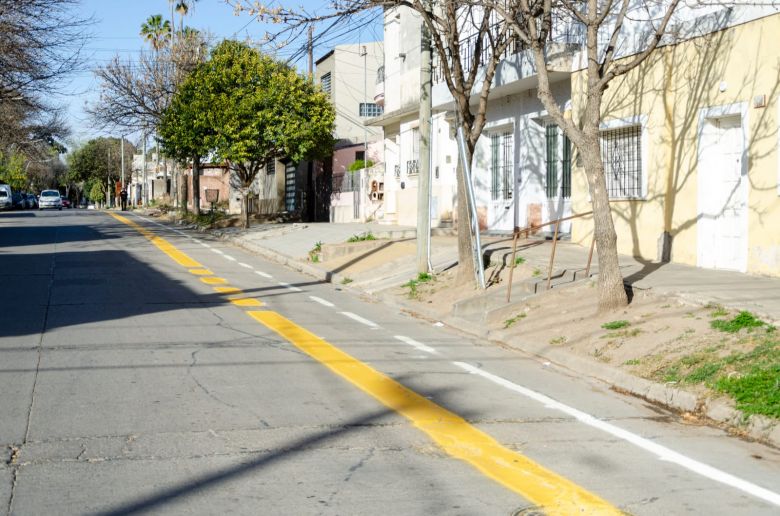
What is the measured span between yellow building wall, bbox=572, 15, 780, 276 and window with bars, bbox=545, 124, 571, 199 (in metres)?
1.86

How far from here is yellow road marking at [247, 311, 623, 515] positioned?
5344 millimetres

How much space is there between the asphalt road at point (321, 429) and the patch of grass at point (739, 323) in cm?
168

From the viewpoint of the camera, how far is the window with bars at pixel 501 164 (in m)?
21.9

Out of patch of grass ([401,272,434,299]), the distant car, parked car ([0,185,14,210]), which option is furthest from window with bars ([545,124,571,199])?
the distant car

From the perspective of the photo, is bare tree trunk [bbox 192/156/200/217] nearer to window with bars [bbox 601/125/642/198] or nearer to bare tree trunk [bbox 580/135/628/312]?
window with bars [bbox 601/125/642/198]

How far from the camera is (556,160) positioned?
19.8 metres

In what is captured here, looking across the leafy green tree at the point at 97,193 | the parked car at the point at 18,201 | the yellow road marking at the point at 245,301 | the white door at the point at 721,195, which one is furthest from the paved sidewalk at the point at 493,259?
the leafy green tree at the point at 97,193

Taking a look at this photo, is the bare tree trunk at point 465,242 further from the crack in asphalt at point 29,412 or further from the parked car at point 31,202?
the parked car at point 31,202

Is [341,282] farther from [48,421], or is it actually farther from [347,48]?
[347,48]

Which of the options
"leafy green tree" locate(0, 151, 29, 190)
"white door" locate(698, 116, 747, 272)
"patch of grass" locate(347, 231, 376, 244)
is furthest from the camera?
"leafy green tree" locate(0, 151, 29, 190)

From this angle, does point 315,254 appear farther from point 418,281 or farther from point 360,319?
point 360,319

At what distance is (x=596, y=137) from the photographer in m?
11.4

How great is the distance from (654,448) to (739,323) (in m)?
3.49

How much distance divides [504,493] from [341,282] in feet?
42.9
